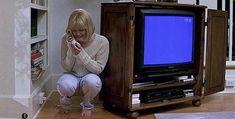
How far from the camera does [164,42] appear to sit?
9.35ft

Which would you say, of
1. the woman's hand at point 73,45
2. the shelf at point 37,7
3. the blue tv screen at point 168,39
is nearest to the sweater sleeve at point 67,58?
the woman's hand at point 73,45

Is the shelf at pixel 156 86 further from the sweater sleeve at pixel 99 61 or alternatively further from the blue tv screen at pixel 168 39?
the sweater sleeve at pixel 99 61

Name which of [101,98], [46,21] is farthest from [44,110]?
[46,21]

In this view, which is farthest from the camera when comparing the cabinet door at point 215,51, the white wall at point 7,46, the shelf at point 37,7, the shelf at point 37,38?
the cabinet door at point 215,51

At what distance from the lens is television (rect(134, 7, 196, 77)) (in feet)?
8.82

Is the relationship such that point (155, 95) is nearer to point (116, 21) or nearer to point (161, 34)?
point (161, 34)

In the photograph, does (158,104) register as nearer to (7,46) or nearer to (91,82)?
(91,82)

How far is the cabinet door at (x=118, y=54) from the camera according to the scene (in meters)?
2.60

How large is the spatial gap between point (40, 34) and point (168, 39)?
126 centimetres

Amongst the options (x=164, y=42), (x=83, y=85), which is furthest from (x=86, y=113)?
(x=164, y=42)

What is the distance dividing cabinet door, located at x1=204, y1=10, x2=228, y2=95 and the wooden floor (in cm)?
13

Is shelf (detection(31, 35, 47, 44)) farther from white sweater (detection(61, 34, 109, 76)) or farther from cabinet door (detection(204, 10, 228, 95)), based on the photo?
cabinet door (detection(204, 10, 228, 95))

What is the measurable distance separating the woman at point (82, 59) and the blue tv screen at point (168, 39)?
14.7 inches

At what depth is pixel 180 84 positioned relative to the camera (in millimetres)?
3006
